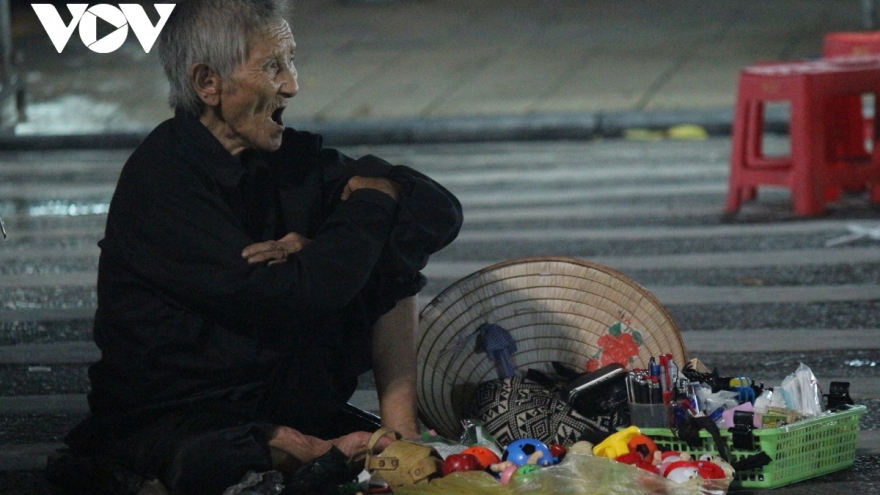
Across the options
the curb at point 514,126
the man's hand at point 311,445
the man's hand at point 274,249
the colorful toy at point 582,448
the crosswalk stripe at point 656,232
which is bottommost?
the colorful toy at point 582,448

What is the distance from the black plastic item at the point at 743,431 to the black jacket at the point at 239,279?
2.86ft

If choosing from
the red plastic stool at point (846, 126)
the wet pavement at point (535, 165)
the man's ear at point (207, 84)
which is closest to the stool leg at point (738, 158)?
the wet pavement at point (535, 165)

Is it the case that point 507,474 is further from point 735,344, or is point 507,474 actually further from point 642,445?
point 735,344

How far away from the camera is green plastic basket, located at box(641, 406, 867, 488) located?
3.55m

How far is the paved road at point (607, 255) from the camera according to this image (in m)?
4.79

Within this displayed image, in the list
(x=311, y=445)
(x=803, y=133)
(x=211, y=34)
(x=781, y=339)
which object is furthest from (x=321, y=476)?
(x=803, y=133)

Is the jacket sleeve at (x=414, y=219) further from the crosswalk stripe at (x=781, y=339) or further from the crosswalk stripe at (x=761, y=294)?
the crosswalk stripe at (x=761, y=294)

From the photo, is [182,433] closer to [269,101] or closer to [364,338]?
[364,338]

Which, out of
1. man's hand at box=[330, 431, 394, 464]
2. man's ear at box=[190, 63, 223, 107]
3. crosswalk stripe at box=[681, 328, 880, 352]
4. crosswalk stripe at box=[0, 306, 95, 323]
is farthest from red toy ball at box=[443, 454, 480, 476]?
crosswalk stripe at box=[0, 306, 95, 323]

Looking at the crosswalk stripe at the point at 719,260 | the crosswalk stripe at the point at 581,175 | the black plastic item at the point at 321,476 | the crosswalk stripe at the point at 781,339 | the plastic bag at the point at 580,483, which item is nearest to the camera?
the plastic bag at the point at 580,483

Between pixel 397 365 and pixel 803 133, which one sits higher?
pixel 803 133

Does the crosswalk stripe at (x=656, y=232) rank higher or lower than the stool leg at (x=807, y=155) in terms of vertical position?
lower

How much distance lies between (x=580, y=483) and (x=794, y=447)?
0.56m

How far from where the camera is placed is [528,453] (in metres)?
3.65
